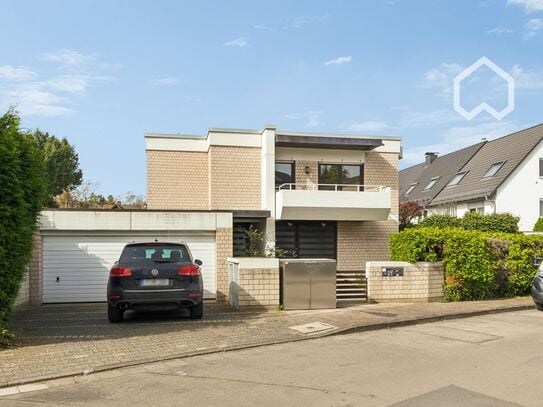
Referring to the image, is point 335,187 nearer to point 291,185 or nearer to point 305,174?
point 305,174

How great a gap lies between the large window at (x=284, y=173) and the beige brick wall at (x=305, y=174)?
0.65ft

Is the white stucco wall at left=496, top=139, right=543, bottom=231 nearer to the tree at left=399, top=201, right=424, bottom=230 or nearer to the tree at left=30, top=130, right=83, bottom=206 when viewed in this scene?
the tree at left=399, top=201, right=424, bottom=230

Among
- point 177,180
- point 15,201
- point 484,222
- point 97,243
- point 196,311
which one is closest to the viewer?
point 15,201

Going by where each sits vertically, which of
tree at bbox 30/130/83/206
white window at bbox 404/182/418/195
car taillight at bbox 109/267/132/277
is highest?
tree at bbox 30/130/83/206

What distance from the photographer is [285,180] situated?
21.8m

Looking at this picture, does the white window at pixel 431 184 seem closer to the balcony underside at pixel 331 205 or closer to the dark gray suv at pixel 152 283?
the balcony underside at pixel 331 205

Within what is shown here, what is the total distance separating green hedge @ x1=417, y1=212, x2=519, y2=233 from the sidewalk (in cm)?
1146

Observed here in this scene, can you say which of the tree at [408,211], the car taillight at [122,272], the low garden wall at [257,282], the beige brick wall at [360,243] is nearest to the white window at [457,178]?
the tree at [408,211]

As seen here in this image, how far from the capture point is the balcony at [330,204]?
→ 2044 cm

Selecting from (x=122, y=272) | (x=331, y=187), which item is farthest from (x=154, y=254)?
(x=331, y=187)

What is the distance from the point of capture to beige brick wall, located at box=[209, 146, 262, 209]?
20938 mm

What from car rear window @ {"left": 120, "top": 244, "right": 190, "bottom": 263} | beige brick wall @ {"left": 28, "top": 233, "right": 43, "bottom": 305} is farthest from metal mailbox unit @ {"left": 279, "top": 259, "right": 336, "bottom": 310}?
beige brick wall @ {"left": 28, "top": 233, "right": 43, "bottom": 305}

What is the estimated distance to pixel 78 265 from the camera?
50.3 ft

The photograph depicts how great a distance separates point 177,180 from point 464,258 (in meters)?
11.5
